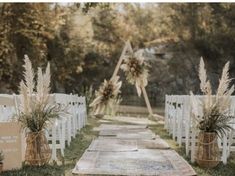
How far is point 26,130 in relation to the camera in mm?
4980

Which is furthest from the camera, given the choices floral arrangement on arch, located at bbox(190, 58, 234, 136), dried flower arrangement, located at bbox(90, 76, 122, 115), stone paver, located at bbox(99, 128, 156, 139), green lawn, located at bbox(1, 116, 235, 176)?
dried flower arrangement, located at bbox(90, 76, 122, 115)

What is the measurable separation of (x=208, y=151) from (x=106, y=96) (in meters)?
6.87

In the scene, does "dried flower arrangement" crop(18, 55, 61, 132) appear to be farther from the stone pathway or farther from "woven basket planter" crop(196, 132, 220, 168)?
"woven basket planter" crop(196, 132, 220, 168)

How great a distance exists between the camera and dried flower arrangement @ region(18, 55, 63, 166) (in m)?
4.87

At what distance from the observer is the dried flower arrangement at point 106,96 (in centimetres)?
1181

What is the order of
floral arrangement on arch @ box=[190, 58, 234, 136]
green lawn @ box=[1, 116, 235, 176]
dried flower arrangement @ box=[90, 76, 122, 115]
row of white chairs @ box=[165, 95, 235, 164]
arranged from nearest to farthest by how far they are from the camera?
1. green lawn @ box=[1, 116, 235, 176]
2. floral arrangement on arch @ box=[190, 58, 234, 136]
3. row of white chairs @ box=[165, 95, 235, 164]
4. dried flower arrangement @ box=[90, 76, 122, 115]

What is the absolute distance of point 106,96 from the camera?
38.8ft

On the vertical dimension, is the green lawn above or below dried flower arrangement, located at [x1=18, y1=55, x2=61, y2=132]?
below

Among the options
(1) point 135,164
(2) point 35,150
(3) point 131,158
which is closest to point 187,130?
(3) point 131,158

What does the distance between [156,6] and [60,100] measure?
17485 millimetres

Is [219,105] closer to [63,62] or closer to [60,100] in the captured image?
[60,100]

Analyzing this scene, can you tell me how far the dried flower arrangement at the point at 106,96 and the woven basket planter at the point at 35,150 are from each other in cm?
678

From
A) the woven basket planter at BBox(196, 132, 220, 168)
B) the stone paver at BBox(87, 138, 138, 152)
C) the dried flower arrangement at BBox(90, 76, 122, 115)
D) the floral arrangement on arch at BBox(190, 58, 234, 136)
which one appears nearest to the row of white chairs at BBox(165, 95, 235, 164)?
the floral arrangement on arch at BBox(190, 58, 234, 136)

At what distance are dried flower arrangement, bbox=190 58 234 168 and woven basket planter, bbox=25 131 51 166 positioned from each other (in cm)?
187
